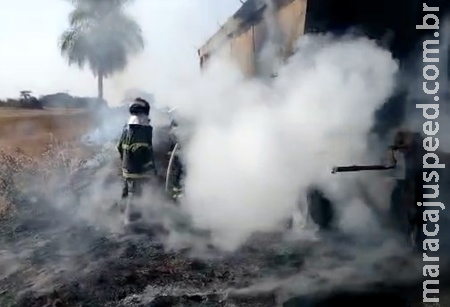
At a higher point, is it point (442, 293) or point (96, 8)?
point (96, 8)

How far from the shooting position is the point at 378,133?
599 centimetres

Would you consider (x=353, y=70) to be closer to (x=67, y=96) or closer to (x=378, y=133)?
(x=378, y=133)

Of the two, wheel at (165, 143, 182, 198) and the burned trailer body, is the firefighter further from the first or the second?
the burned trailer body

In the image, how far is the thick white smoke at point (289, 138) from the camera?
5809 millimetres

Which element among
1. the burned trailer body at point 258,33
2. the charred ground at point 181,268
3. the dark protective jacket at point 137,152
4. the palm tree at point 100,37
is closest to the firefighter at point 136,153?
the dark protective jacket at point 137,152

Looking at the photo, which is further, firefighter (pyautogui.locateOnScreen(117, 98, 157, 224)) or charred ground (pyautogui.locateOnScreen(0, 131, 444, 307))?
firefighter (pyautogui.locateOnScreen(117, 98, 157, 224))

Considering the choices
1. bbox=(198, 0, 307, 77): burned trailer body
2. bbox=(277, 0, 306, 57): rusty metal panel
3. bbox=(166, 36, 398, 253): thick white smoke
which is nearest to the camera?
bbox=(166, 36, 398, 253): thick white smoke

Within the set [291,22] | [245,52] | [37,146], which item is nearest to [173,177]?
[245,52]

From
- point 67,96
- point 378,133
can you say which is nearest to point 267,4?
point 378,133

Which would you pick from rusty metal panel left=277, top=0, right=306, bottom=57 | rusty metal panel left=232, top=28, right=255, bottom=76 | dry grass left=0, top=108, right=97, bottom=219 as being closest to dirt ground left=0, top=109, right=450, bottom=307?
dry grass left=0, top=108, right=97, bottom=219

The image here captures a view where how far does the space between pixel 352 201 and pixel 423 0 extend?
3120 millimetres

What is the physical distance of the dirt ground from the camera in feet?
13.1

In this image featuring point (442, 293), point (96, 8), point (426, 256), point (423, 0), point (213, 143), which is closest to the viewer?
point (442, 293)

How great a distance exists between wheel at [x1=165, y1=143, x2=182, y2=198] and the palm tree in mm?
3326
